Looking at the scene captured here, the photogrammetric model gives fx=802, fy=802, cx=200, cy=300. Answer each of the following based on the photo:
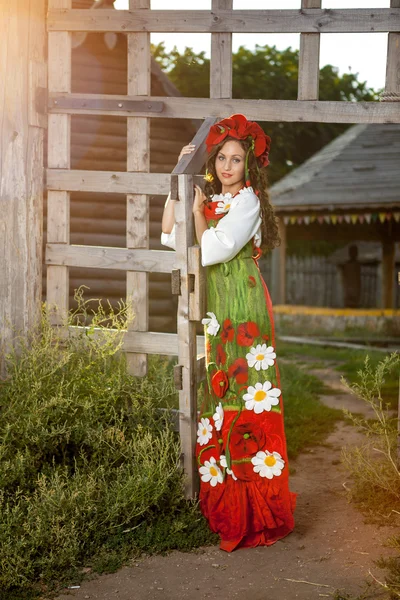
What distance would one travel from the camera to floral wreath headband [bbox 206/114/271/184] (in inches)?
170

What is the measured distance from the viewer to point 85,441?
4531 mm

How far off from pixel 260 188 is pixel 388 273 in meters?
10.6

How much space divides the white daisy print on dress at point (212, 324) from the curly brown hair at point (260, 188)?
0.51 meters

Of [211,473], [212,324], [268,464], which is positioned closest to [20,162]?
[212,324]

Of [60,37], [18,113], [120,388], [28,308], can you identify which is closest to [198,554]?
[120,388]

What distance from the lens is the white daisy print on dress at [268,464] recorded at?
4.27 meters

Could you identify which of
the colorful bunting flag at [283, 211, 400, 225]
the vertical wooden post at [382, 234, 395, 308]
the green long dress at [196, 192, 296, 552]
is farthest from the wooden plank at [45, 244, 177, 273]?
the vertical wooden post at [382, 234, 395, 308]

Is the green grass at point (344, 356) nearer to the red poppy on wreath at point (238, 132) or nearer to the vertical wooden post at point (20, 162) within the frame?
the vertical wooden post at point (20, 162)

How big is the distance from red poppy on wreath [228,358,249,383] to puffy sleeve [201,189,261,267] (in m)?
0.54

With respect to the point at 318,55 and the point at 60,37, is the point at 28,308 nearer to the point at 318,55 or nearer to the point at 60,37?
the point at 60,37

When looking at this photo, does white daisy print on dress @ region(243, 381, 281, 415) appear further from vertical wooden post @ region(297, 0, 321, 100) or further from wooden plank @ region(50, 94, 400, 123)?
vertical wooden post @ region(297, 0, 321, 100)

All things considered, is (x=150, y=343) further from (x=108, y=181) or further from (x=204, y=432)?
(x=108, y=181)

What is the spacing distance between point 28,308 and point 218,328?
152 cm

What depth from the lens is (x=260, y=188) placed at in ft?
14.6
